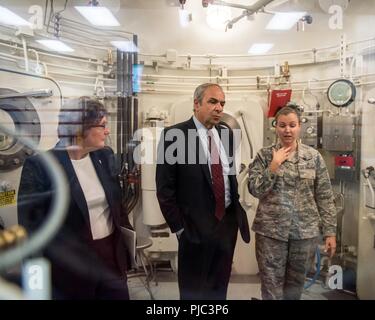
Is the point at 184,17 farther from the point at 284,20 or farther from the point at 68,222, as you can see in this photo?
the point at 68,222

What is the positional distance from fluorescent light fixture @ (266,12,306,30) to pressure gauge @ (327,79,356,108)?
0.42 meters

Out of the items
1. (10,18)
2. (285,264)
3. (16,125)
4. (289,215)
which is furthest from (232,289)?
(10,18)

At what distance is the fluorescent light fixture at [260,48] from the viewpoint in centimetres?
122

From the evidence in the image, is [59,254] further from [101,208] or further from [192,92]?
[192,92]

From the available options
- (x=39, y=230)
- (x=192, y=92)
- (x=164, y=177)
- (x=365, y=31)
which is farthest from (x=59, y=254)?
(x=365, y=31)

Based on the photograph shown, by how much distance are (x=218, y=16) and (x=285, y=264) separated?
3.81ft

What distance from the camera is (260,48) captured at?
1.23 meters

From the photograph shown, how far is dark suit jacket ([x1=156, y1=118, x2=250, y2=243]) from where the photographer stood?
3.43 ft

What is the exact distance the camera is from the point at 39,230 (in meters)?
0.89

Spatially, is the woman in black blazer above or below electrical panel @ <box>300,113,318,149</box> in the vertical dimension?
below

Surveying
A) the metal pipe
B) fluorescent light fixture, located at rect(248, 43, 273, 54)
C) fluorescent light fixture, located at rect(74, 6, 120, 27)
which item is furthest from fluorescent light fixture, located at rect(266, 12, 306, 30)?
the metal pipe

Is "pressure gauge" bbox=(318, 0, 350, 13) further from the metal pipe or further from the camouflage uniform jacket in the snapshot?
the metal pipe

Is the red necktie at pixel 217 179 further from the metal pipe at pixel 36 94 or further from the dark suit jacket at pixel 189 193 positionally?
the metal pipe at pixel 36 94
